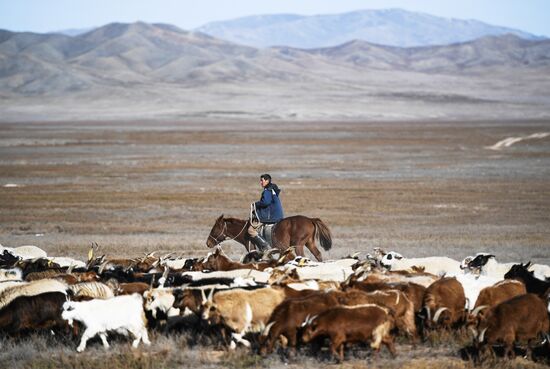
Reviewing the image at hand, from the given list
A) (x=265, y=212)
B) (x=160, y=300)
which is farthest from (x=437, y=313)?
(x=265, y=212)

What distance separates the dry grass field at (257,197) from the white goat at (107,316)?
0.20 meters

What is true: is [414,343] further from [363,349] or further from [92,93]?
[92,93]

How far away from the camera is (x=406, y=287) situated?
9.59 metres

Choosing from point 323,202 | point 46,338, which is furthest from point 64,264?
point 323,202

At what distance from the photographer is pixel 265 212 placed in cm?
1541

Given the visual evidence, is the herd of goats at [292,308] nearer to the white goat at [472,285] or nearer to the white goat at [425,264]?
the white goat at [472,285]

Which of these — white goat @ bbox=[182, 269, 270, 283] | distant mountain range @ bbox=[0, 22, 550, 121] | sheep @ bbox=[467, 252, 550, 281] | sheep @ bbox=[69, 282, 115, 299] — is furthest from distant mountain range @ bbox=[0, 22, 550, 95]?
sheep @ bbox=[69, 282, 115, 299]

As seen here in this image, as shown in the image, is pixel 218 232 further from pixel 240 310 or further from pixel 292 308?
pixel 292 308

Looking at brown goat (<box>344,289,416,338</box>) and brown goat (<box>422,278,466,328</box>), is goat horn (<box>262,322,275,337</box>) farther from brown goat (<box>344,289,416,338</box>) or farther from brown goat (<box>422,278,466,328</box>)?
brown goat (<box>422,278,466,328</box>)

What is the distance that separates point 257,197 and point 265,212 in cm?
1078

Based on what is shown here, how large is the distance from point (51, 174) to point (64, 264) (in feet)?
66.1

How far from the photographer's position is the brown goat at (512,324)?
27.4ft

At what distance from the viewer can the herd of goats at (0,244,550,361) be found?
8.41m

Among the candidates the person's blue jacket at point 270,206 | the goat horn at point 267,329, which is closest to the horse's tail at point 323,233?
the person's blue jacket at point 270,206
